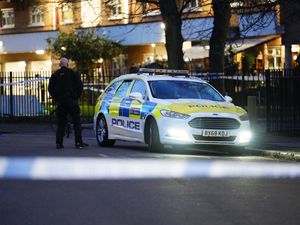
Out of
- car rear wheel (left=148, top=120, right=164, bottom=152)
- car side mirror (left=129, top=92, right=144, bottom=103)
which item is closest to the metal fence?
car side mirror (left=129, top=92, right=144, bottom=103)

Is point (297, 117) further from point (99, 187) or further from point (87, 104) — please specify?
point (87, 104)

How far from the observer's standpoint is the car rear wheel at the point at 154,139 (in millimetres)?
13797

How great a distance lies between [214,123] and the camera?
535 inches

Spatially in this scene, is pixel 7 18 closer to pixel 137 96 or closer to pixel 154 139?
pixel 137 96

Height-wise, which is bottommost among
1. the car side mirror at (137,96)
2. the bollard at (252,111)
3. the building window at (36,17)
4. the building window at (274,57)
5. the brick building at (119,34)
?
the bollard at (252,111)

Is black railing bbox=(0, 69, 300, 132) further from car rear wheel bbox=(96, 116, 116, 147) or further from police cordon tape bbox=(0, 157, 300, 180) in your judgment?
police cordon tape bbox=(0, 157, 300, 180)

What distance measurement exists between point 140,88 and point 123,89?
0.84 metres

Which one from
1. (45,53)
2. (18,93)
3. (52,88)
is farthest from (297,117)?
(45,53)

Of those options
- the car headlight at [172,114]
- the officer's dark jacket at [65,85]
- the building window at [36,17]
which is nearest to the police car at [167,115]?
the car headlight at [172,114]

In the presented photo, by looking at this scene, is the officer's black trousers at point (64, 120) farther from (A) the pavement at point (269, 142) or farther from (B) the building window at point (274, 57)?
(B) the building window at point (274, 57)

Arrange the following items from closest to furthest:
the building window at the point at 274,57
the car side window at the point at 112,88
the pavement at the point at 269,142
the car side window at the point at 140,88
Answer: the pavement at the point at 269,142, the car side window at the point at 140,88, the car side window at the point at 112,88, the building window at the point at 274,57

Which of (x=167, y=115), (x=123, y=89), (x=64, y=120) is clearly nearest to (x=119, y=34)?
(x=123, y=89)

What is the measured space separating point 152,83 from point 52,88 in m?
2.18

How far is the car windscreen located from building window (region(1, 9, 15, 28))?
123ft
